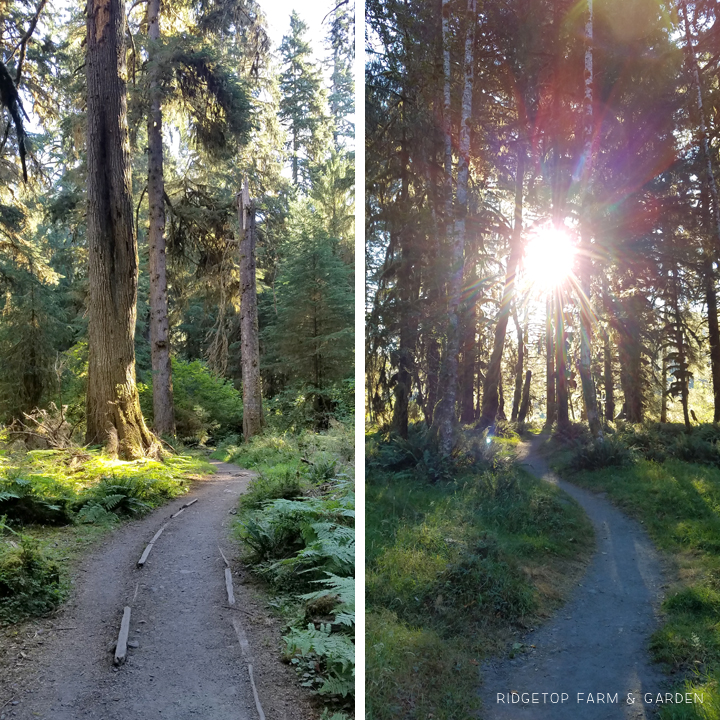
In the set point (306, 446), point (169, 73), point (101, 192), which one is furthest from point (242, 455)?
point (169, 73)

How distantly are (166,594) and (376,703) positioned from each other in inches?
55.7

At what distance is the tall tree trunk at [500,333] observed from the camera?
65.5 inches

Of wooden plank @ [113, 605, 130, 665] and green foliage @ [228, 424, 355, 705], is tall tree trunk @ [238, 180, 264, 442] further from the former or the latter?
wooden plank @ [113, 605, 130, 665]

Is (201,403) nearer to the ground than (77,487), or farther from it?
farther from it

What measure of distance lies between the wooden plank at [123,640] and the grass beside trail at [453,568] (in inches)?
38.4

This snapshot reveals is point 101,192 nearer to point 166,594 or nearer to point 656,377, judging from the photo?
point 166,594

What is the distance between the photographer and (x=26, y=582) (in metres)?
2.35

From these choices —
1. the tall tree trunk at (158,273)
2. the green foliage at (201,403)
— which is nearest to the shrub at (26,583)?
the tall tree trunk at (158,273)

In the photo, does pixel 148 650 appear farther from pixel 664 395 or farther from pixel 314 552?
pixel 664 395

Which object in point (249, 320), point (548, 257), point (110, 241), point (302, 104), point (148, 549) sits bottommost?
point (148, 549)

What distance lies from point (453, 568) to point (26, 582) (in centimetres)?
188

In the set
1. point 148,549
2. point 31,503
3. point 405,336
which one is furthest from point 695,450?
point 31,503

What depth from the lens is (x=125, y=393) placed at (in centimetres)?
484

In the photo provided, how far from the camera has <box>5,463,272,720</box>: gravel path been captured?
6.03ft
